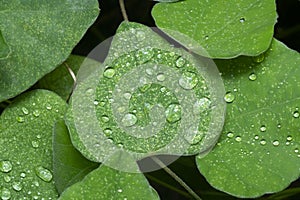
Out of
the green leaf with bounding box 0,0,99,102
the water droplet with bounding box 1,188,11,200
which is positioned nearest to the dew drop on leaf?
the green leaf with bounding box 0,0,99,102

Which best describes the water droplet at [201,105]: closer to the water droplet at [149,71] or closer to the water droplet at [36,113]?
the water droplet at [149,71]

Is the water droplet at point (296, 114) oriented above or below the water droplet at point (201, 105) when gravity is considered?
below

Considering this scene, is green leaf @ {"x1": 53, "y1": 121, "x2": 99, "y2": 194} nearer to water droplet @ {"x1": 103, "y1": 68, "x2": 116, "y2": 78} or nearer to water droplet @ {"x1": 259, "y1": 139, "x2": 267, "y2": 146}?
water droplet @ {"x1": 103, "y1": 68, "x2": 116, "y2": 78}

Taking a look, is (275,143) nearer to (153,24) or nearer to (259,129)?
(259,129)

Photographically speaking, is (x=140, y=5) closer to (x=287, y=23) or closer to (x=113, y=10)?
(x=113, y=10)

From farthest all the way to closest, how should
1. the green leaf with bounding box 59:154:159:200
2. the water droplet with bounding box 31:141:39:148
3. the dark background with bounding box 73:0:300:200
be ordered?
1. the dark background with bounding box 73:0:300:200
2. the water droplet with bounding box 31:141:39:148
3. the green leaf with bounding box 59:154:159:200

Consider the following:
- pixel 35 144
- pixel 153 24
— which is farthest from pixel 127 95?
pixel 153 24

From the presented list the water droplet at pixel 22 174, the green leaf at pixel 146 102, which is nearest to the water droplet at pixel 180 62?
the green leaf at pixel 146 102
